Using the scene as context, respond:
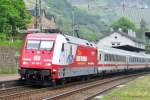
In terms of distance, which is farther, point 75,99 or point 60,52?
point 60,52

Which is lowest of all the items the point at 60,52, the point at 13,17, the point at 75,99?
the point at 75,99

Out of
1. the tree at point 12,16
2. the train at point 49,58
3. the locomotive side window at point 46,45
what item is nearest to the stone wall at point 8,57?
the train at point 49,58

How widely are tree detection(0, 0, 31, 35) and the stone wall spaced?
1624 cm

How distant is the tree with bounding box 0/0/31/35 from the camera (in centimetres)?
6009

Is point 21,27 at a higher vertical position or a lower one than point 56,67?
higher

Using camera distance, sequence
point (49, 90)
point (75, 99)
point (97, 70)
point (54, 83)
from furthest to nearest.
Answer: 1. point (97, 70)
2. point (54, 83)
3. point (49, 90)
4. point (75, 99)

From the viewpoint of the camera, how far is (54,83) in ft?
96.0

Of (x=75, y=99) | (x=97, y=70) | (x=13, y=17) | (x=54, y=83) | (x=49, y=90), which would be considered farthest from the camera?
(x=13, y=17)

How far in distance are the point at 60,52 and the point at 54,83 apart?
1.82 metres

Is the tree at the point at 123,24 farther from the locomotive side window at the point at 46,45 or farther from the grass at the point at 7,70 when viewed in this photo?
the locomotive side window at the point at 46,45

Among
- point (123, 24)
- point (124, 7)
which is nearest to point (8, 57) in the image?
point (124, 7)

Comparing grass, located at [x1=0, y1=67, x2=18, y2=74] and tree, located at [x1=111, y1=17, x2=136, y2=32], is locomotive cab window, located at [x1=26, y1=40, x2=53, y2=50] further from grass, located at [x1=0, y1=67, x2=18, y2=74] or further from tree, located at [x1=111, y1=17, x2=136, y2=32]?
tree, located at [x1=111, y1=17, x2=136, y2=32]

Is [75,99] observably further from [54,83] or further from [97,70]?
[97,70]

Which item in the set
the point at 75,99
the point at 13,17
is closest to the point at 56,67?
the point at 75,99
